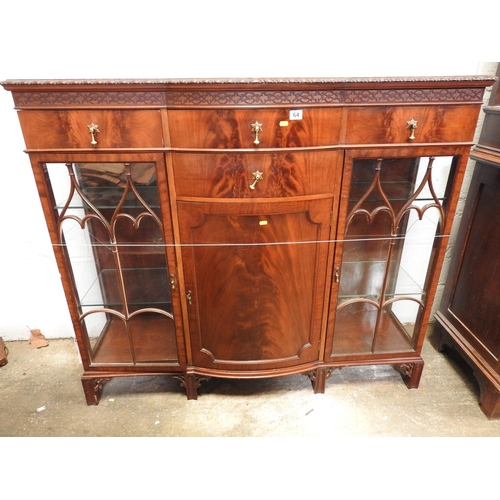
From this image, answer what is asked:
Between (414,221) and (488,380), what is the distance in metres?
0.64

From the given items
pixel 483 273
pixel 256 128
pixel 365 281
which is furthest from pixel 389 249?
pixel 256 128

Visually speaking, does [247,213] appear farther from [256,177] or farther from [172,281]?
[172,281]

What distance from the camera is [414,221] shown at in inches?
55.9

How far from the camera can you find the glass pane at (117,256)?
3.83ft

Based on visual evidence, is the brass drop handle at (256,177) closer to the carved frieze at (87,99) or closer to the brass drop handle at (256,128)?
the brass drop handle at (256,128)

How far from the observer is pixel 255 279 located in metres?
1.22

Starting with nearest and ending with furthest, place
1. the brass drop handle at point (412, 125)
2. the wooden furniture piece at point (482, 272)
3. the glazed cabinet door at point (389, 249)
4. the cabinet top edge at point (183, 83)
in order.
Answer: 1. the cabinet top edge at point (183, 83)
2. the brass drop handle at point (412, 125)
3. the glazed cabinet door at point (389, 249)
4. the wooden furniture piece at point (482, 272)

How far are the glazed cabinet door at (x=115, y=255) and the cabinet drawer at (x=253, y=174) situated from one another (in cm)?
9

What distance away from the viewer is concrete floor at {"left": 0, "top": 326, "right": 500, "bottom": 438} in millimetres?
1337

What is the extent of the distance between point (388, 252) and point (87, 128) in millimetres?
1045

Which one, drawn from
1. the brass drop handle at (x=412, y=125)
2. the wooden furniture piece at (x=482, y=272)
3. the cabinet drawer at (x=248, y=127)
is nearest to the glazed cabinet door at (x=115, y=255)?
the cabinet drawer at (x=248, y=127)

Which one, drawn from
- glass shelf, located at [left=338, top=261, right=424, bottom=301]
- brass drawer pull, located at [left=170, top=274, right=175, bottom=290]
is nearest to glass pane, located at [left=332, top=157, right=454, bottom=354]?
glass shelf, located at [left=338, top=261, right=424, bottom=301]
